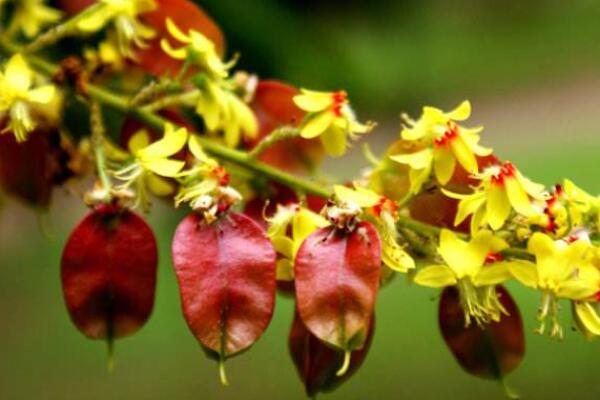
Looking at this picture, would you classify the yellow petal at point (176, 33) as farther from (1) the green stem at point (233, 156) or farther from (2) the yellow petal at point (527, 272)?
(2) the yellow petal at point (527, 272)

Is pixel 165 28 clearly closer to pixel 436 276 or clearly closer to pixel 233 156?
pixel 233 156

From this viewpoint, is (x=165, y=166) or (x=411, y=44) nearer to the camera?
(x=165, y=166)

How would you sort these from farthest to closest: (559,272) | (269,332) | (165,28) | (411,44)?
1. (411,44)
2. (269,332)
3. (165,28)
4. (559,272)

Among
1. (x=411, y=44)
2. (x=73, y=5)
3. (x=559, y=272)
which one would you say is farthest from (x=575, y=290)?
(x=411, y=44)

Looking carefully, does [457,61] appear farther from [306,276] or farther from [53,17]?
[306,276]

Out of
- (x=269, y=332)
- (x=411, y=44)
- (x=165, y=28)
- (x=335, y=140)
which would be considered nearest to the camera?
(x=335, y=140)

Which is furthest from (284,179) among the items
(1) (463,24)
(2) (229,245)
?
(1) (463,24)

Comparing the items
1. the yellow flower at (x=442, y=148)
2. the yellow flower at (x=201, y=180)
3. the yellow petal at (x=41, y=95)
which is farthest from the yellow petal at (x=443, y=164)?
the yellow petal at (x=41, y=95)
